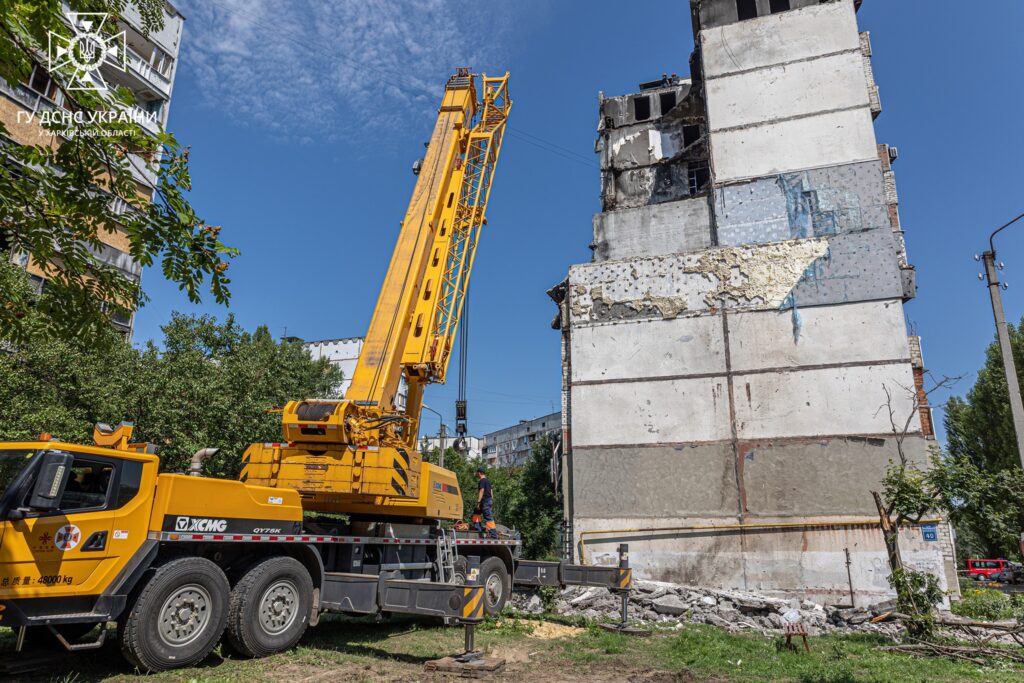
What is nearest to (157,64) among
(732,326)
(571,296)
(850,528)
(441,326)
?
(571,296)

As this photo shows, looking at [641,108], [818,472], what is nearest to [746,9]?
[641,108]

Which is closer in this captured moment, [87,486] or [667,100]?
[87,486]

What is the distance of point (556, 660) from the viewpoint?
9008 millimetres

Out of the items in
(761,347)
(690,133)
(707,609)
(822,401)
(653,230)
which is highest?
(690,133)

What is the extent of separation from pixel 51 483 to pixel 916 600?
42.8 feet

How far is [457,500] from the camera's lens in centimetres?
1228

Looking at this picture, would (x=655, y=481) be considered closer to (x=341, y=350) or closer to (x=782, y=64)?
(x=782, y=64)

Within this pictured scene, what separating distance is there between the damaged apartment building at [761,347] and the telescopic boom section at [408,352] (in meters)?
7.11

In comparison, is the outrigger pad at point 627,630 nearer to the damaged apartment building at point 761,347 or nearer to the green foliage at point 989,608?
the damaged apartment building at point 761,347

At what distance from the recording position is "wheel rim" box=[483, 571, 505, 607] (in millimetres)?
12656

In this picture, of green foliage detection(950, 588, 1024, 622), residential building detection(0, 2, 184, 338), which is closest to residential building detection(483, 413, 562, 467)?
residential building detection(0, 2, 184, 338)

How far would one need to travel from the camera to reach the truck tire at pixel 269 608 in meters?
7.64

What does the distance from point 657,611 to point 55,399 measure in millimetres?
17302

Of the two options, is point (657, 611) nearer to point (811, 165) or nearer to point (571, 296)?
point (571, 296)
